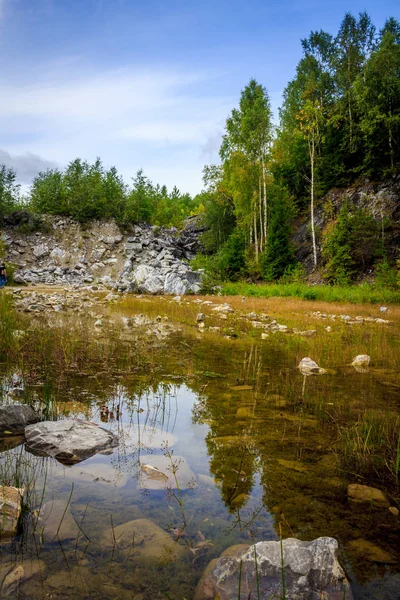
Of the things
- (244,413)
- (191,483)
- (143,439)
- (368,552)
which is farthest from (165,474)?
(244,413)

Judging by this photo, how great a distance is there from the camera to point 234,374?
6512 millimetres

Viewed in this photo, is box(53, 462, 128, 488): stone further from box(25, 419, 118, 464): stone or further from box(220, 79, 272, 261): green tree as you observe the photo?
box(220, 79, 272, 261): green tree

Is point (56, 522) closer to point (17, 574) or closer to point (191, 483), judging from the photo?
point (17, 574)

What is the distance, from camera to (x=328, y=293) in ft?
76.3

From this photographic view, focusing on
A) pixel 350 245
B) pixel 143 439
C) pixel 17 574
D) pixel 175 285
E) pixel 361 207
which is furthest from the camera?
pixel 361 207

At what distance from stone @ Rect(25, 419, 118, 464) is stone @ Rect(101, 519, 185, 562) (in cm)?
111

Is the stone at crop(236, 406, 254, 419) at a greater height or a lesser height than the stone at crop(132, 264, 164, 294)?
lesser

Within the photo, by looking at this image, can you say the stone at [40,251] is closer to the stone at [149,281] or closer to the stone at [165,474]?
the stone at [149,281]

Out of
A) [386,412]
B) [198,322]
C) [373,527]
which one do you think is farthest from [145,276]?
[373,527]

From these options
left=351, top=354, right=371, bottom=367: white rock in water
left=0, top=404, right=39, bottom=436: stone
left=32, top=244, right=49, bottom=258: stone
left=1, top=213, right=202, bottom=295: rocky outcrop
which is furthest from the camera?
left=32, top=244, right=49, bottom=258: stone

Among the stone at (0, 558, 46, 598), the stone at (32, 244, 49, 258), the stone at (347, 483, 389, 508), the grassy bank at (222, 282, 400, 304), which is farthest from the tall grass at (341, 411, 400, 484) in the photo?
the stone at (32, 244, 49, 258)

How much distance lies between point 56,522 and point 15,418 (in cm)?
176

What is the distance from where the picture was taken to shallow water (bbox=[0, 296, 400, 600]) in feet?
6.99

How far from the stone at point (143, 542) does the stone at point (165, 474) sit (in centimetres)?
48
